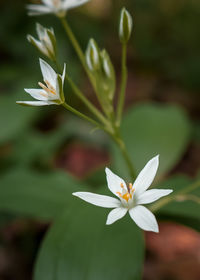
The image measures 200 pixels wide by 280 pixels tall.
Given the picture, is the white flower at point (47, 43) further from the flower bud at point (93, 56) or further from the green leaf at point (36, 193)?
the green leaf at point (36, 193)

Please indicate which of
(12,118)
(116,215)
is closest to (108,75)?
(116,215)

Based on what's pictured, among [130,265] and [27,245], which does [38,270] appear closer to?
[130,265]

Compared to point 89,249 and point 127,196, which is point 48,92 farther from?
point 89,249

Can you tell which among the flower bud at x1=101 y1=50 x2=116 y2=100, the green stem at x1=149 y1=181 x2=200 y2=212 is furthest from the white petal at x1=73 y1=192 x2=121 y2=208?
the flower bud at x1=101 y1=50 x2=116 y2=100

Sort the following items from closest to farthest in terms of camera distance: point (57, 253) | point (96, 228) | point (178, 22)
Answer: point (57, 253)
point (96, 228)
point (178, 22)

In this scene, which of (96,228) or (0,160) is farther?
(0,160)

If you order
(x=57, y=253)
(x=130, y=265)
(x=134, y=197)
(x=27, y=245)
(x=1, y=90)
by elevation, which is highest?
(x=1, y=90)

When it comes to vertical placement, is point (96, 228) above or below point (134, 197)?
below

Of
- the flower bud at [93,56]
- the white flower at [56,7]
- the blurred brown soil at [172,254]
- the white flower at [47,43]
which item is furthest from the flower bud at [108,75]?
the blurred brown soil at [172,254]

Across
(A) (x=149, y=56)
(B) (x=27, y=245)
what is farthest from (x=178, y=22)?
(B) (x=27, y=245)
